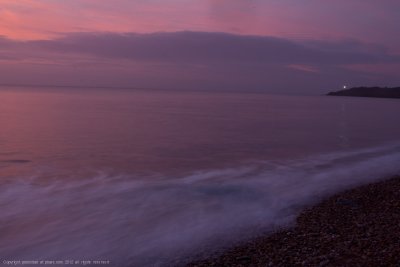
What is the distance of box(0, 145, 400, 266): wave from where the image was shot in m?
10.8

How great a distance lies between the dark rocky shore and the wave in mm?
812

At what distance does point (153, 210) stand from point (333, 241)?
6.07 metres

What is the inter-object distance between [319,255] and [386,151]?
912 inches

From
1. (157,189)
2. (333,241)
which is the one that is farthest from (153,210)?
(333,241)

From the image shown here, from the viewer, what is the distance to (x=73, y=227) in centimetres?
1259

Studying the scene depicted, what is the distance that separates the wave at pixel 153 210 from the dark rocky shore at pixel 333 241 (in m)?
0.81

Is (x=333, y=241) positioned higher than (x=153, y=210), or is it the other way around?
(x=333, y=241)

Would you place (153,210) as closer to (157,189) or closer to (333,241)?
(157,189)

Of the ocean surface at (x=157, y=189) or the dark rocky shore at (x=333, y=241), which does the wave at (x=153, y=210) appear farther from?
the dark rocky shore at (x=333, y=241)

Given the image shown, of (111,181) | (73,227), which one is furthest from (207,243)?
(111,181)

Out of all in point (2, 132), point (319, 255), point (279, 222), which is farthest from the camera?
point (2, 132)

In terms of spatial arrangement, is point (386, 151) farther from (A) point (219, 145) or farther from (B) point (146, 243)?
(B) point (146, 243)

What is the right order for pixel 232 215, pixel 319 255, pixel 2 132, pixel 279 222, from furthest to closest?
1. pixel 2 132
2. pixel 232 215
3. pixel 279 222
4. pixel 319 255

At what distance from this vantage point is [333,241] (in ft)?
32.5
